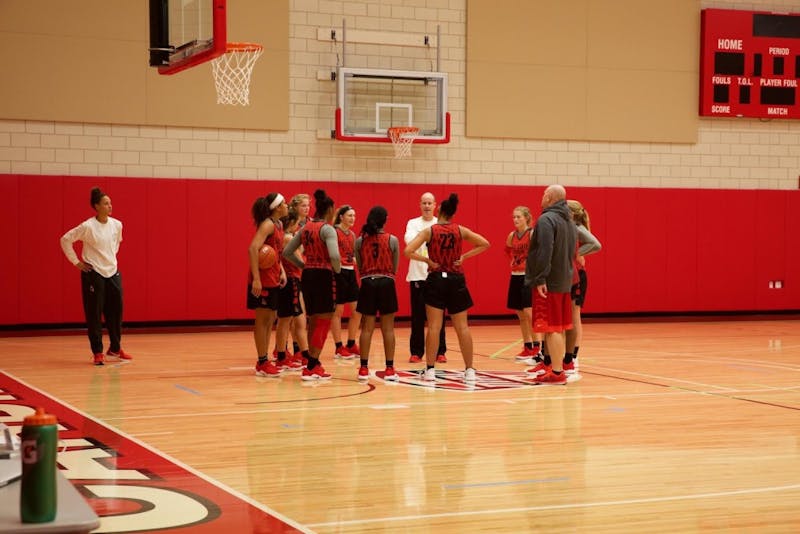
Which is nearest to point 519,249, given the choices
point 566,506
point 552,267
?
point 552,267

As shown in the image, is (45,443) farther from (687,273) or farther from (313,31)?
(687,273)

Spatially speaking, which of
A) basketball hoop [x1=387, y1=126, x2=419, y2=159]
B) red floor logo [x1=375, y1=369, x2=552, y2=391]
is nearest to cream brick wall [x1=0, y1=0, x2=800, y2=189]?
basketball hoop [x1=387, y1=126, x2=419, y2=159]

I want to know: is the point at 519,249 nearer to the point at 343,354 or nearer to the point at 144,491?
the point at 343,354

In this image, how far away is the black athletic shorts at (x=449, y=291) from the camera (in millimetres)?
9953

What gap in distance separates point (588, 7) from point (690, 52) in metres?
2.05

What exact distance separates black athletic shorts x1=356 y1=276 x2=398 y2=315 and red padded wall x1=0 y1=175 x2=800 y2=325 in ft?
22.0

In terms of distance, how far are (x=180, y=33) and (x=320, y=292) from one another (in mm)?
2990

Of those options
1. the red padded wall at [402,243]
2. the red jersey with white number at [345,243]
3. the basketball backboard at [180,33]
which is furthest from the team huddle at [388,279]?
the red padded wall at [402,243]

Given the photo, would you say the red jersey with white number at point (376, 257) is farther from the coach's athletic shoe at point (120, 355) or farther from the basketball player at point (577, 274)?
the coach's athletic shoe at point (120, 355)

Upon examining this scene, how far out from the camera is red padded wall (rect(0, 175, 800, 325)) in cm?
1527

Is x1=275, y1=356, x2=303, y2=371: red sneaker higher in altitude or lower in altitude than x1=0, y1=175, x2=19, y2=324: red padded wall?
lower

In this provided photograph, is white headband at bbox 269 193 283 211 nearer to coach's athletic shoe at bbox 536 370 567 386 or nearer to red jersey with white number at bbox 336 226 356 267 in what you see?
red jersey with white number at bbox 336 226 356 267

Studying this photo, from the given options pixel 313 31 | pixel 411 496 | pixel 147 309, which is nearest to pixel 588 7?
pixel 313 31

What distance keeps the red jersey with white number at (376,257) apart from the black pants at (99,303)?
130 inches
